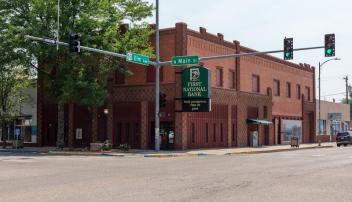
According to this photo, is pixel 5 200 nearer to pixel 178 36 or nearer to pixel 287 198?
pixel 287 198

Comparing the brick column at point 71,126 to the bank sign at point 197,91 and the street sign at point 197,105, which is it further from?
the street sign at point 197,105

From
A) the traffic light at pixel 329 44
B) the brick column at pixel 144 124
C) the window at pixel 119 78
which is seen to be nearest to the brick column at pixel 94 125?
the window at pixel 119 78

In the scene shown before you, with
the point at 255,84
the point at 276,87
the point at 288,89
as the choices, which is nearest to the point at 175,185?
the point at 255,84

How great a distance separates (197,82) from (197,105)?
1750 millimetres

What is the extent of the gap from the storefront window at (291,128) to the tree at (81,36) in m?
24.1

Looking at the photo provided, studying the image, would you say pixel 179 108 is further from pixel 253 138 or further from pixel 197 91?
pixel 253 138

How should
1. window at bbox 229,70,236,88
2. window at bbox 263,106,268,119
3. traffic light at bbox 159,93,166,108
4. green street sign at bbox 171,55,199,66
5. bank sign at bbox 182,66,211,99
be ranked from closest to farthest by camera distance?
green street sign at bbox 171,55,199,66 → traffic light at bbox 159,93,166,108 → bank sign at bbox 182,66,211,99 → window at bbox 229,70,236,88 → window at bbox 263,106,268,119

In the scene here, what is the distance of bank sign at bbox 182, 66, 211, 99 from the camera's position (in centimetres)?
3931

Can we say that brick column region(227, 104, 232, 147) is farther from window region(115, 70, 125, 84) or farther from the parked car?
the parked car

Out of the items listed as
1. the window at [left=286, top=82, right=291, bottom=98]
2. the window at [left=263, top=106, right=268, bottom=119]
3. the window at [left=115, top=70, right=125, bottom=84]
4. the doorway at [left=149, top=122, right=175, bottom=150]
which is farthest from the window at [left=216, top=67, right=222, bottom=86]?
the window at [left=286, top=82, right=291, bottom=98]

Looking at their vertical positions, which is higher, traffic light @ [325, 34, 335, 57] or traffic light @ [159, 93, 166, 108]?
traffic light @ [325, 34, 335, 57]

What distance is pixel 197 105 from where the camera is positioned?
39156mm

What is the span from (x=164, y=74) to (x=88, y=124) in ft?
29.2

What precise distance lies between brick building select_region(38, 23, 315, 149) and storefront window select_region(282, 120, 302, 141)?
9.38ft
